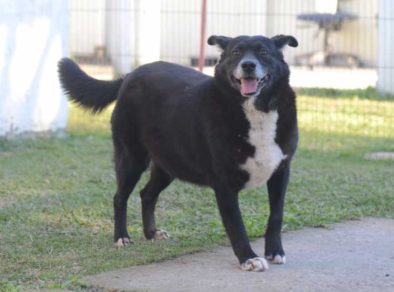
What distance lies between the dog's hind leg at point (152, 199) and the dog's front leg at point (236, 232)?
1044 millimetres

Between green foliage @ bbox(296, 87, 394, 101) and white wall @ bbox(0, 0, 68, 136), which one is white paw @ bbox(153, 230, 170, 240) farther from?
green foliage @ bbox(296, 87, 394, 101)

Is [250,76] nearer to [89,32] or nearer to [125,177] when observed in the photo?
[125,177]

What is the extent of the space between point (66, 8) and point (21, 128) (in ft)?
5.21

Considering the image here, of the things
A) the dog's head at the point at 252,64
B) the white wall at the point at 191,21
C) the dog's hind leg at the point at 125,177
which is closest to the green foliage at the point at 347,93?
the white wall at the point at 191,21

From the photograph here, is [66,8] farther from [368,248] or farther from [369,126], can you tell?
[368,248]

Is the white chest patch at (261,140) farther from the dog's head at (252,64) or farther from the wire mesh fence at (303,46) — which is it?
the wire mesh fence at (303,46)

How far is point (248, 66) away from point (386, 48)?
1021cm

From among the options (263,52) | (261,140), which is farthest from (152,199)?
(263,52)

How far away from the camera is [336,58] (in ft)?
66.0

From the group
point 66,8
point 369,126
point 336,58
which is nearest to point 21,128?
point 66,8

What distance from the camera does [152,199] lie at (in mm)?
6988

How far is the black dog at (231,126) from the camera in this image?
5.82m

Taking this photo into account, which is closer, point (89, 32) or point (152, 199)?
point (152, 199)

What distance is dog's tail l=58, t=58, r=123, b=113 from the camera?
7.20 meters
